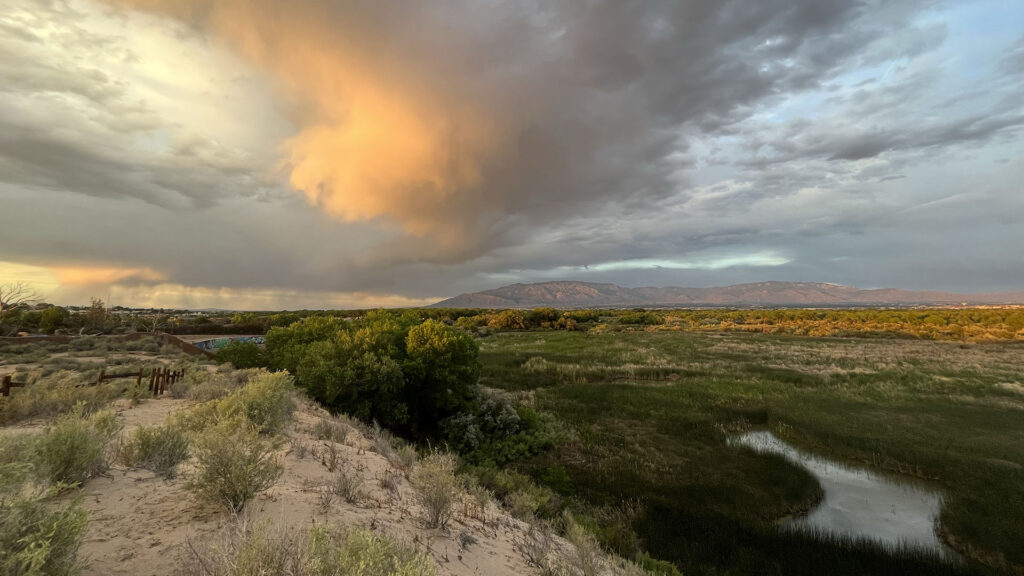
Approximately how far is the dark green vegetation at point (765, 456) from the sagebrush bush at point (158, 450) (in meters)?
10.8

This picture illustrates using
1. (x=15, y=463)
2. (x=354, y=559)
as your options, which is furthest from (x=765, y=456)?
(x=15, y=463)

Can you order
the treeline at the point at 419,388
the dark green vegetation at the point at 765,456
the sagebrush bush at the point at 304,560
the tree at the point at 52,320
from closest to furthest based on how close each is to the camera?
the sagebrush bush at the point at 304,560 → the dark green vegetation at the point at 765,456 → the treeline at the point at 419,388 → the tree at the point at 52,320

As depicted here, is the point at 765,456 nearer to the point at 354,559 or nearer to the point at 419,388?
the point at 419,388

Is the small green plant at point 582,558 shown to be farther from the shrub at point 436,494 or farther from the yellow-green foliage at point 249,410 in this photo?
the yellow-green foliage at point 249,410

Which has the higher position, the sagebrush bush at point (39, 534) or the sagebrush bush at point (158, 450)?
the sagebrush bush at point (39, 534)

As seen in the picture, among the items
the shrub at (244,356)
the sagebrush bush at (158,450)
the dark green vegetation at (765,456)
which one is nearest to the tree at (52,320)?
the shrub at (244,356)

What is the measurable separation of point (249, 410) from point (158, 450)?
2.94 metres

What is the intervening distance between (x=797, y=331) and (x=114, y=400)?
9667 cm

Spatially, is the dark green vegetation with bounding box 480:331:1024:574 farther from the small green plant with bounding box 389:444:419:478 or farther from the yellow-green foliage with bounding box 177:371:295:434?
the yellow-green foliage with bounding box 177:371:295:434

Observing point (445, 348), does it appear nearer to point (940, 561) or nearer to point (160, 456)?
point (160, 456)

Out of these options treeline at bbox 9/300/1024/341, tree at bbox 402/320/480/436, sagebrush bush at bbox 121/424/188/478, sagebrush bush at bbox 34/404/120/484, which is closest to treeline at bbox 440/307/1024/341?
treeline at bbox 9/300/1024/341

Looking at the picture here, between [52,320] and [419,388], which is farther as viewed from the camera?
[52,320]

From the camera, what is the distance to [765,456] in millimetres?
19172

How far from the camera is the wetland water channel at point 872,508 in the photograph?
1309 centimetres
